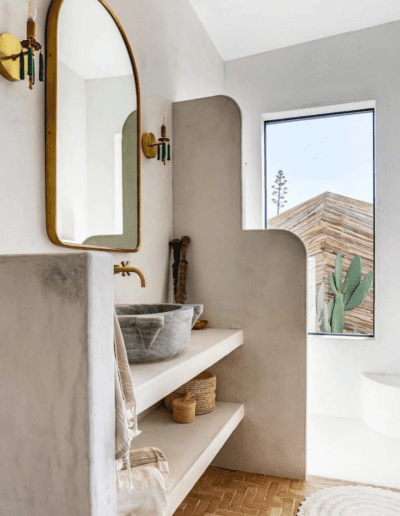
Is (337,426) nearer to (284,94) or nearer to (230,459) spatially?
(230,459)

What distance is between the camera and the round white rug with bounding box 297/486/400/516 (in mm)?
1770

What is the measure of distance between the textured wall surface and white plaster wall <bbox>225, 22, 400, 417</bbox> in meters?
0.62

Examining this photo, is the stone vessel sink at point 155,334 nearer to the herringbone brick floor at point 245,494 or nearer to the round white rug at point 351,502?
the herringbone brick floor at point 245,494

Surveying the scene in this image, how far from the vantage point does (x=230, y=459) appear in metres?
2.18

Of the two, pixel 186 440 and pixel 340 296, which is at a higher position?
pixel 340 296

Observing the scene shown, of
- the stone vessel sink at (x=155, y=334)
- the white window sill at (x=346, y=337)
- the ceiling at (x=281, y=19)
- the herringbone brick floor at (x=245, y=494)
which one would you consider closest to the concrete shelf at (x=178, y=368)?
the stone vessel sink at (x=155, y=334)

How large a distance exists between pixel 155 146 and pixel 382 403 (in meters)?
2.07

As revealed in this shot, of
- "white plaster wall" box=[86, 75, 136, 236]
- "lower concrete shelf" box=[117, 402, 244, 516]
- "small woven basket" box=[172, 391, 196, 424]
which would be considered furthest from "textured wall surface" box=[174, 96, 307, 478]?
A: "white plaster wall" box=[86, 75, 136, 236]

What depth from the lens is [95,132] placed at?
1.54 m

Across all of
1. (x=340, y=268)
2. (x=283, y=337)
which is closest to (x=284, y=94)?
(x=340, y=268)

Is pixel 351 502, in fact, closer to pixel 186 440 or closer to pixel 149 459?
pixel 186 440

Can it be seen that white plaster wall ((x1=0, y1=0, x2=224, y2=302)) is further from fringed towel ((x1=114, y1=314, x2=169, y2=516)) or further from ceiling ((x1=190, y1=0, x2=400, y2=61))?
fringed towel ((x1=114, y1=314, x2=169, y2=516))

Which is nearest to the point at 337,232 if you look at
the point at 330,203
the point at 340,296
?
the point at 330,203

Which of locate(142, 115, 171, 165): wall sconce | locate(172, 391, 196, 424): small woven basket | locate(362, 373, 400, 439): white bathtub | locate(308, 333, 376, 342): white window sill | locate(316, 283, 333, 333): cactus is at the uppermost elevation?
locate(142, 115, 171, 165): wall sconce
